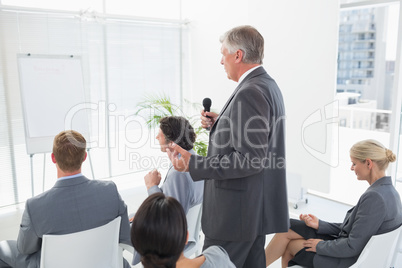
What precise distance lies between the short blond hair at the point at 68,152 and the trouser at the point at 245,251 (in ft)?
2.59

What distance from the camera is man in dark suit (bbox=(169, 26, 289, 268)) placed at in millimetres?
1702

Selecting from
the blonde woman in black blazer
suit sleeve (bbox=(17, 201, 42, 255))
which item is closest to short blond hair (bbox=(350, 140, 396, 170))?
the blonde woman in black blazer

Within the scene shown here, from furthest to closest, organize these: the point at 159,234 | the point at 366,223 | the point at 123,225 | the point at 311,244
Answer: the point at 311,244
the point at 123,225
the point at 366,223
the point at 159,234

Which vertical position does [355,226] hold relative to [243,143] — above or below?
below

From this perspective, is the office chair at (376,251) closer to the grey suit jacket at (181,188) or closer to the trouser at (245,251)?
the trouser at (245,251)

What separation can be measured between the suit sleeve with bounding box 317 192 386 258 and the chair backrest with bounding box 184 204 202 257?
82 centimetres

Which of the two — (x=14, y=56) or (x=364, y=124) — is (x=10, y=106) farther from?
(x=364, y=124)

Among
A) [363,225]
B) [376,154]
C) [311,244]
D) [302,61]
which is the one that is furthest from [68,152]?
[302,61]

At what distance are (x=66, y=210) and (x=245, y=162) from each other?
90 centimetres

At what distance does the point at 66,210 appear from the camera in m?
1.85

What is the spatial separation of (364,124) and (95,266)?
543 centimetres

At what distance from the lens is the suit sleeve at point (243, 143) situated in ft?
5.53

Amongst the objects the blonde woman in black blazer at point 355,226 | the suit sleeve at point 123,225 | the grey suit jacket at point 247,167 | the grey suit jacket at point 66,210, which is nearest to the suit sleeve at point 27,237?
the grey suit jacket at point 66,210

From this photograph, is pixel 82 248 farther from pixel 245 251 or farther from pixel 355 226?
pixel 355 226
